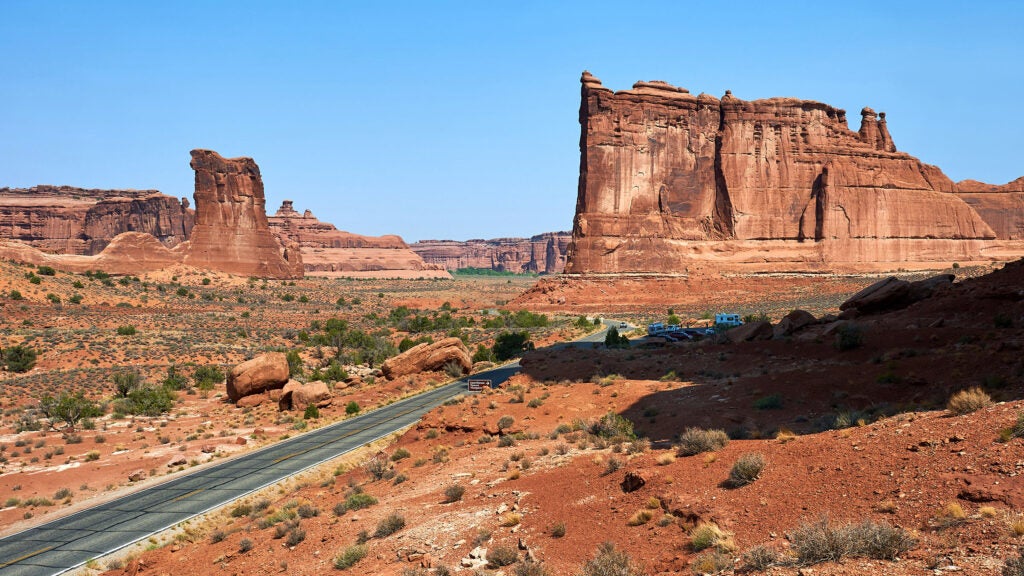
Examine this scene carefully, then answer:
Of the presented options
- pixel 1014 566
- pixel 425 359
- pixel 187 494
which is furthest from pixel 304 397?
pixel 1014 566

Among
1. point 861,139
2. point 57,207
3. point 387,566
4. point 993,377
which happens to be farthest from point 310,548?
point 57,207

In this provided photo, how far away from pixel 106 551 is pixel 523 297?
71845 mm

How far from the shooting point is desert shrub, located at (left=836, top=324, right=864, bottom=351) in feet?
71.1

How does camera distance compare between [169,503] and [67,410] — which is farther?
[67,410]

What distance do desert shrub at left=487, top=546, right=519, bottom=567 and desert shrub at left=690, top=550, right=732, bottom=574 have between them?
265 cm

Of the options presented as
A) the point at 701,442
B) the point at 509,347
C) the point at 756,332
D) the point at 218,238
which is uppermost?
the point at 218,238

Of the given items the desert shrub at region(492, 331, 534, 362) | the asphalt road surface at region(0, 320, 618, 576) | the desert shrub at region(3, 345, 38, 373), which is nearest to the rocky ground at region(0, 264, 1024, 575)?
the asphalt road surface at region(0, 320, 618, 576)

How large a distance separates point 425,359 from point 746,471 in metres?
28.8

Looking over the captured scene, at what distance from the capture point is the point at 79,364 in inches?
1686

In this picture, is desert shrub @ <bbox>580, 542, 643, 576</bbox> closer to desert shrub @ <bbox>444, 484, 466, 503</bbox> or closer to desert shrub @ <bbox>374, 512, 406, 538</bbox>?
desert shrub @ <bbox>374, 512, 406, 538</bbox>

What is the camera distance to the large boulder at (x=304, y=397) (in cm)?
3234

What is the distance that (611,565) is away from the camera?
791cm

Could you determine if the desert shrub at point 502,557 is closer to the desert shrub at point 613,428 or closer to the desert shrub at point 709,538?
the desert shrub at point 709,538

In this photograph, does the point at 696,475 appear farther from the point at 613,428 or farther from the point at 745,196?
the point at 745,196
